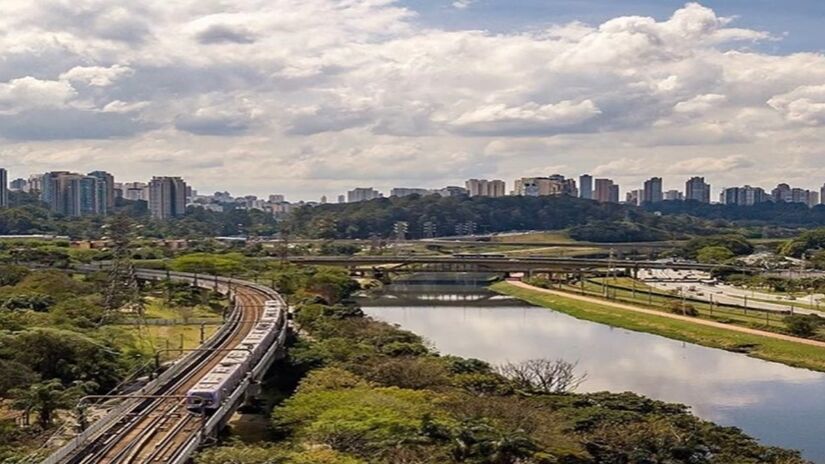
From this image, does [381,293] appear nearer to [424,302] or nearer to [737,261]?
[424,302]

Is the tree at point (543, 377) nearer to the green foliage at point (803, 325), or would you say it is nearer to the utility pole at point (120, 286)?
the green foliage at point (803, 325)

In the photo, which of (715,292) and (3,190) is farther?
(3,190)

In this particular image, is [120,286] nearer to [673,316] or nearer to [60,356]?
[60,356]

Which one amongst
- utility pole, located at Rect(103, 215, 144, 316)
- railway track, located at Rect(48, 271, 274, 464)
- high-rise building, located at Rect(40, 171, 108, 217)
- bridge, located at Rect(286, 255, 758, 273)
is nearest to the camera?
railway track, located at Rect(48, 271, 274, 464)

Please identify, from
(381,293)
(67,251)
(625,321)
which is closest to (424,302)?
(381,293)

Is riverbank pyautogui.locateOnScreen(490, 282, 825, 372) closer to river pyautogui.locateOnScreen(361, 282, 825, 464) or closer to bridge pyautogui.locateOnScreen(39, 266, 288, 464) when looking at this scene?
river pyautogui.locateOnScreen(361, 282, 825, 464)

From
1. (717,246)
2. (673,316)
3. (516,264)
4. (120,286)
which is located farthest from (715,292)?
(120,286)

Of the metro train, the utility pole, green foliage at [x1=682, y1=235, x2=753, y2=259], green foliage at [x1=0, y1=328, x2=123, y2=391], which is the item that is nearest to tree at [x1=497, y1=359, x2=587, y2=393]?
the metro train
